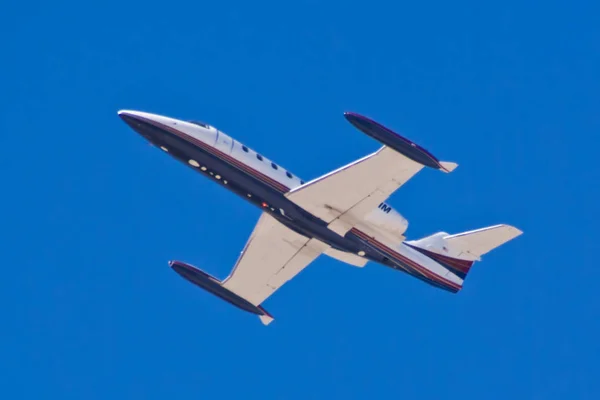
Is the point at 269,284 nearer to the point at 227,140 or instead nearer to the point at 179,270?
the point at 179,270

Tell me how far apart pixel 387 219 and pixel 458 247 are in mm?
4271

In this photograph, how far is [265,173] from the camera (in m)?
48.3

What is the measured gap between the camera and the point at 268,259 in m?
53.4

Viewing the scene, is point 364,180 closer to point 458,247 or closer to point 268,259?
point 458,247

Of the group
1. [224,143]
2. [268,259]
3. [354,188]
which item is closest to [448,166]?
[354,188]

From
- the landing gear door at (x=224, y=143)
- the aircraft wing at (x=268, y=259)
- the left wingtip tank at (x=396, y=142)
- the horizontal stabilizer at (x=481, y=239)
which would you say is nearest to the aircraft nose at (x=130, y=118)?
the landing gear door at (x=224, y=143)

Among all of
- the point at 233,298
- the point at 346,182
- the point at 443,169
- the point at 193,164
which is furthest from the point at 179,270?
the point at 443,169

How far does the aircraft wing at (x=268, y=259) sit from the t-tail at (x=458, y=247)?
433 centimetres

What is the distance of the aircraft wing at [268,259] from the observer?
52.1m

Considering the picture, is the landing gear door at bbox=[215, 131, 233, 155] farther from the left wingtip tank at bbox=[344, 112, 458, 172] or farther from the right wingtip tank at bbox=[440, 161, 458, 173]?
the right wingtip tank at bbox=[440, 161, 458, 173]

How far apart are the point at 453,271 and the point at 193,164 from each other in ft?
39.7

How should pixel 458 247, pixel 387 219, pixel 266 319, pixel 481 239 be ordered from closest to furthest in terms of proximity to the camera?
pixel 387 219 → pixel 481 239 → pixel 458 247 → pixel 266 319

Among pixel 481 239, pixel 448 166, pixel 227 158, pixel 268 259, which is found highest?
pixel 481 239

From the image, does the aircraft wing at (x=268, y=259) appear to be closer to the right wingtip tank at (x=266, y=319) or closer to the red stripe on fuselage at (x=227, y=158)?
the right wingtip tank at (x=266, y=319)
